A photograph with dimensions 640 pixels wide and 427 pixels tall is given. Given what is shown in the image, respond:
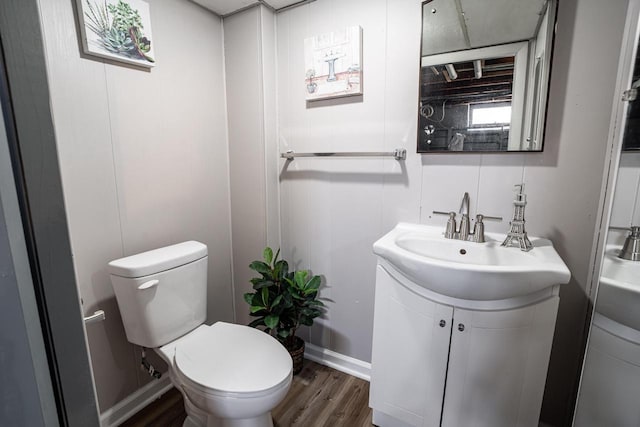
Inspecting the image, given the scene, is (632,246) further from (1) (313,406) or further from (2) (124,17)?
(2) (124,17)

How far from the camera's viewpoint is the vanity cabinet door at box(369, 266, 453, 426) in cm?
113

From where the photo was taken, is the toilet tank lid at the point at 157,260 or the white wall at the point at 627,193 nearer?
the white wall at the point at 627,193

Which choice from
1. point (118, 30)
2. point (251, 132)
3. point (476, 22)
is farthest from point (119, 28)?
point (476, 22)

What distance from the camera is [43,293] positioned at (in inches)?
17.0

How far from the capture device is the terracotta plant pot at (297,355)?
169 cm

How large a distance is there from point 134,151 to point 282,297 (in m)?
1.00

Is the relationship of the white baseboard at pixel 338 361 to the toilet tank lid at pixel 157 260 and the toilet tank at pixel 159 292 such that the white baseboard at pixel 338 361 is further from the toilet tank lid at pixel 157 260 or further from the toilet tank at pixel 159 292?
the toilet tank lid at pixel 157 260

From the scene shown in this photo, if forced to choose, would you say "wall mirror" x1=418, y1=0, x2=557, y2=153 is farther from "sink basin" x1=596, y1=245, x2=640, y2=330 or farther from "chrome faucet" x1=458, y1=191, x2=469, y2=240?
"sink basin" x1=596, y1=245, x2=640, y2=330

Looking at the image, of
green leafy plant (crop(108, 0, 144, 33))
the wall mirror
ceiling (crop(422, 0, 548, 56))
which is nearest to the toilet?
green leafy plant (crop(108, 0, 144, 33))

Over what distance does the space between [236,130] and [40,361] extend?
1520 mm

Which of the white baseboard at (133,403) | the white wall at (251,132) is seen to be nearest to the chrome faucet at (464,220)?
the white wall at (251,132)

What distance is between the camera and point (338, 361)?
1.76 metres

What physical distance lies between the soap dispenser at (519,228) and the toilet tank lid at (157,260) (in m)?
1.36

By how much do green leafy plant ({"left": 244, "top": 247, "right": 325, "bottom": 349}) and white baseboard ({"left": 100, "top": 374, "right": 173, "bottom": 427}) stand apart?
1.84ft
